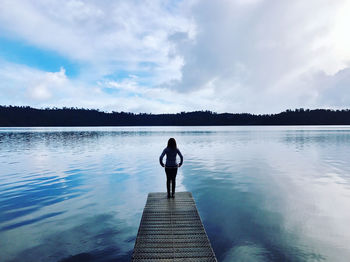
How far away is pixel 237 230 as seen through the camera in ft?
34.6

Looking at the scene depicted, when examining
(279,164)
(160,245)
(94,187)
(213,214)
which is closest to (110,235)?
(160,245)

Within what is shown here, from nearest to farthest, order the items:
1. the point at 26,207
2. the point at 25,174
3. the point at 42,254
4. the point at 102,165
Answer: the point at 42,254 < the point at 26,207 < the point at 25,174 < the point at 102,165

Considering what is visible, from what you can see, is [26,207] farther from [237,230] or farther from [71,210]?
[237,230]

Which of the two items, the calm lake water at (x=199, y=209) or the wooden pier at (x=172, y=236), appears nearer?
the wooden pier at (x=172, y=236)

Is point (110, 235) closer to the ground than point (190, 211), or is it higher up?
closer to the ground

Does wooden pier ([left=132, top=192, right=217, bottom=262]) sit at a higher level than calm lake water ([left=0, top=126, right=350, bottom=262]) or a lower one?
higher

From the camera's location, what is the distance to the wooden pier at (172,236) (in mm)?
6864

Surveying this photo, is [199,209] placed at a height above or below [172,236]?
below

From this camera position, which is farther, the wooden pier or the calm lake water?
the calm lake water

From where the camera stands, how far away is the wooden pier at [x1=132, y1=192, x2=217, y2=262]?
686 centimetres

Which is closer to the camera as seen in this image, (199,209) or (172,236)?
(172,236)

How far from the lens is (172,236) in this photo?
26.2 ft

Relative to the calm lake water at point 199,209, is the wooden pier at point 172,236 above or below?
above

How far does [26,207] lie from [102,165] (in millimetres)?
14379
